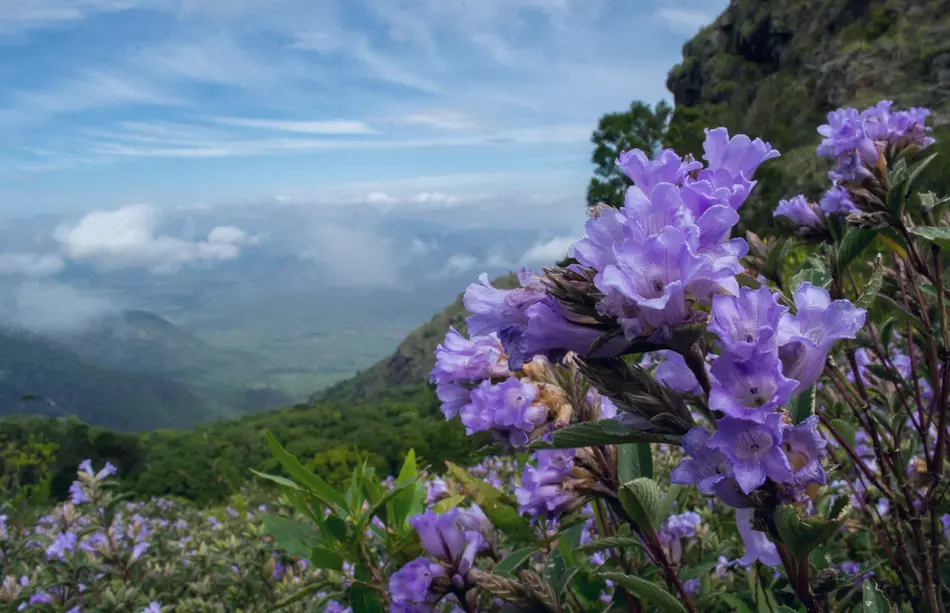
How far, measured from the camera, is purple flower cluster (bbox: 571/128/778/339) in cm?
81

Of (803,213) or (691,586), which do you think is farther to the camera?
(803,213)

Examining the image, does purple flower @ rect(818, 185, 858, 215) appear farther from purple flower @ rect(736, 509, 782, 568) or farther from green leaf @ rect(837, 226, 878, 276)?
purple flower @ rect(736, 509, 782, 568)

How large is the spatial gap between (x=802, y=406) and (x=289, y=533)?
1.28 meters

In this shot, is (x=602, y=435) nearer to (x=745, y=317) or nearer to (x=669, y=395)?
(x=669, y=395)

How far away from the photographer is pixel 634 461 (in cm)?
139

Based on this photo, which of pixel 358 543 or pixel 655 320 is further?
pixel 358 543

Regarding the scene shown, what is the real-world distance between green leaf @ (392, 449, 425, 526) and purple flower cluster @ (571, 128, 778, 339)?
993mm

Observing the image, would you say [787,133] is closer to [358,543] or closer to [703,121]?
[703,121]

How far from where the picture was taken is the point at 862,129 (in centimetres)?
198

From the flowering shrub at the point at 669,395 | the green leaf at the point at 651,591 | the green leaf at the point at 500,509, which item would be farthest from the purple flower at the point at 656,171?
the green leaf at the point at 500,509

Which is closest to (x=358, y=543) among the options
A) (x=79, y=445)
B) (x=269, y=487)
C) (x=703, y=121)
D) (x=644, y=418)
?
(x=644, y=418)

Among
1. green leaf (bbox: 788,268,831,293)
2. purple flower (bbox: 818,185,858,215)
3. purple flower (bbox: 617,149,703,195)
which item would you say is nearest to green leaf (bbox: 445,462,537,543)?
green leaf (bbox: 788,268,831,293)

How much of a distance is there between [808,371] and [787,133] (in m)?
22.8

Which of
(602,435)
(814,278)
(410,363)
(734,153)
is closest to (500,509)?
(602,435)
